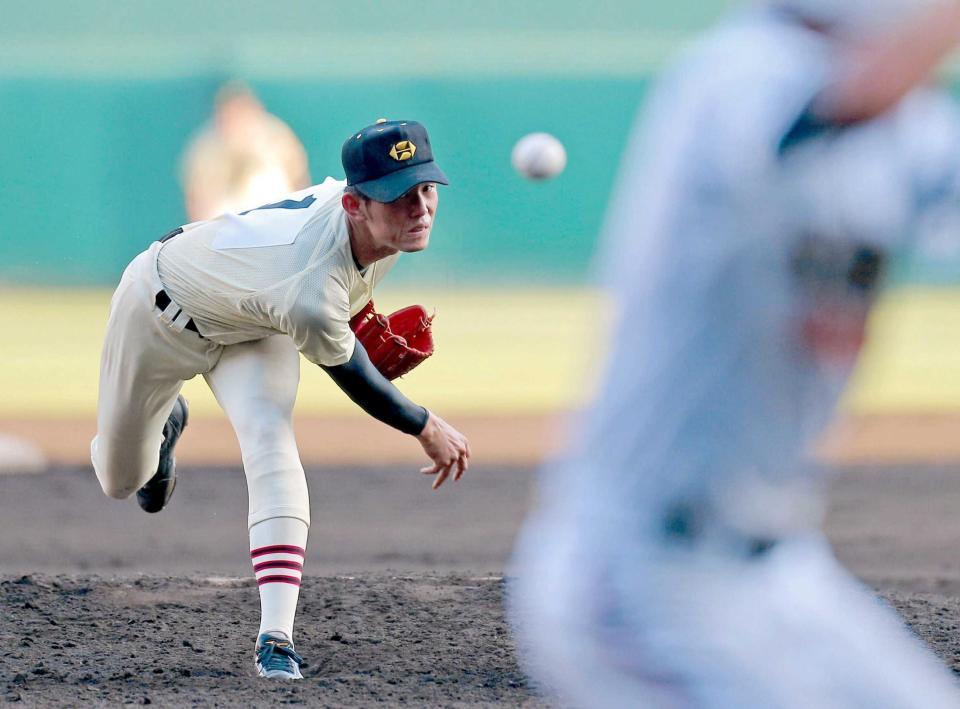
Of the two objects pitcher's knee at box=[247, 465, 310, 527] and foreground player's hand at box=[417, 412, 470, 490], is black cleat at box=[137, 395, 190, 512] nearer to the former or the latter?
pitcher's knee at box=[247, 465, 310, 527]

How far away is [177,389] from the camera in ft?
12.9

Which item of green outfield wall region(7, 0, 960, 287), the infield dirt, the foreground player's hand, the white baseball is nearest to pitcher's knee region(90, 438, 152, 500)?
the infield dirt

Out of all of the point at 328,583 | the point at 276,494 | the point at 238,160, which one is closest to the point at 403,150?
the point at 276,494

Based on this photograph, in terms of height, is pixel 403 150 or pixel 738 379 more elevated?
pixel 403 150

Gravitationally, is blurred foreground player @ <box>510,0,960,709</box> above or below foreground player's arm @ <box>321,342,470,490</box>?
below

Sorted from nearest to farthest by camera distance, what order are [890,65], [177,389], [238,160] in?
[890,65] → [177,389] → [238,160]

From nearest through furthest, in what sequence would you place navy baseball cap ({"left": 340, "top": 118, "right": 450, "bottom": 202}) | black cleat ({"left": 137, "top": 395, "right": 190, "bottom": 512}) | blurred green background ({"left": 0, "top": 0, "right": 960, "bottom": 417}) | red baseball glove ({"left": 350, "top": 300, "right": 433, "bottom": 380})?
navy baseball cap ({"left": 340, "top": 118, "right": 450, "bottom": 202})
red baseball glove ({"left": 350, "top": 300, "right": 433, "bottom": 380})
black cleat ({"left": 137, "top": 395, "right": 190, "bottom": 512})
blurred green background ({"left": 0, "top": 0, "right": 960, "bottom": 417})

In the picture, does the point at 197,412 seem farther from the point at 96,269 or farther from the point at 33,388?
the point at 96,269

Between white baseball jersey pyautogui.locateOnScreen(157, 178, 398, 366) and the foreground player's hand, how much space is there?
0.30m

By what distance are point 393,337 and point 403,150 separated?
2.48 ft

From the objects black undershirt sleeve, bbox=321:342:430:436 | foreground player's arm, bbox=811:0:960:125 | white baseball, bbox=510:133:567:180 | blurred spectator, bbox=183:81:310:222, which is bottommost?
foreground player's arm, bbox=811:0:960:125

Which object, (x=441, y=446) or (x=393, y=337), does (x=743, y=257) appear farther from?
(x=393, y=337)

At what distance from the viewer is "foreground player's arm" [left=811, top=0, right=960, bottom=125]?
1.32 m

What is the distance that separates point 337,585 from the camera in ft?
15.4
